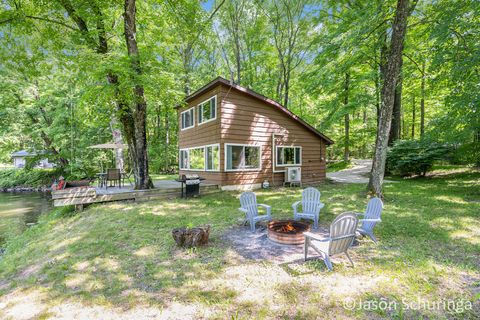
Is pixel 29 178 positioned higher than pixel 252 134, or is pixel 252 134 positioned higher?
pixel 252 134

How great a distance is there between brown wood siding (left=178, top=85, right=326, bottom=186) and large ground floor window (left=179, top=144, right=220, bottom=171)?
0.25 metres

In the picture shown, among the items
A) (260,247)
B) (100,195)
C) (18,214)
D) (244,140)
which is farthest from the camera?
(244,140)

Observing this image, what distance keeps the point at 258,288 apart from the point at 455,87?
9.57 meters

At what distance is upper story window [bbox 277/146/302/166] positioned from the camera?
39.3 feet

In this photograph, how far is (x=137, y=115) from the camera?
862 cm

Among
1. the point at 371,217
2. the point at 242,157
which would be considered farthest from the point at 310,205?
the point at 242,157

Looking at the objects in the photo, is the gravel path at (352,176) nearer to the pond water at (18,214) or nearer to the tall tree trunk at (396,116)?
the tall tree trunk at (396,116)

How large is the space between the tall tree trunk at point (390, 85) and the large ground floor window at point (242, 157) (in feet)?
16.6

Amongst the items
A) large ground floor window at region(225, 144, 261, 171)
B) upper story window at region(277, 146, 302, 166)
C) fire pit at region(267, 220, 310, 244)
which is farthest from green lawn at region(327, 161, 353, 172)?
fire pit at region(267, 220, 310, 244)

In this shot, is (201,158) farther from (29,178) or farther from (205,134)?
(29,178)

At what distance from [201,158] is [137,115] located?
4203 mm

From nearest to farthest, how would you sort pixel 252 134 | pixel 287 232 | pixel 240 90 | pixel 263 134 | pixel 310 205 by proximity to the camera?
pixel 287 232 → pixel 310 205 → pixel 240 90 → pixel 252 134 → pixel 263 134

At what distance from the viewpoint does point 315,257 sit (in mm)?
3682

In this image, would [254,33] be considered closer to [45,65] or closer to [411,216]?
[45,65]
